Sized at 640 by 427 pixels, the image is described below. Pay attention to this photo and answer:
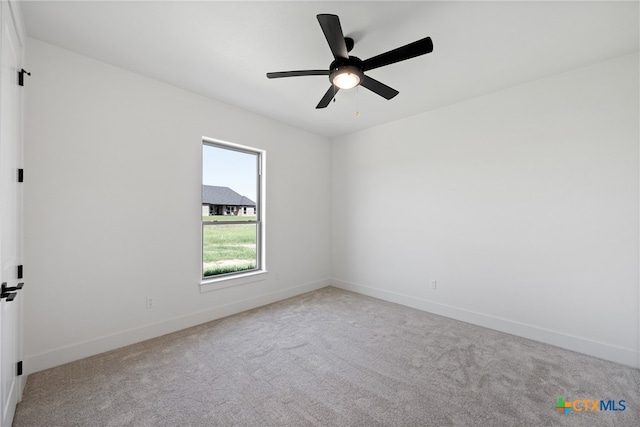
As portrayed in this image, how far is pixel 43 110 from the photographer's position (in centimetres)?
240

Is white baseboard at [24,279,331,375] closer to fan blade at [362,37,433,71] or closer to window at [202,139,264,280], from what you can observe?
window at [202,139,264,280]

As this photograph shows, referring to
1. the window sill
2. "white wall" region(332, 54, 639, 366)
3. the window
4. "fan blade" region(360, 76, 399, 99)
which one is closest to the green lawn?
the window

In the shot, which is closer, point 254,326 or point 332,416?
point 332,416

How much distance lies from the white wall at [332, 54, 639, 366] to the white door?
13.1 ft

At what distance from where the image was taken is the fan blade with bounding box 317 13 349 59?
162cm

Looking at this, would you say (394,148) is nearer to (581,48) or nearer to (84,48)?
(581,48)

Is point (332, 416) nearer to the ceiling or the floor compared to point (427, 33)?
nearer to the floor

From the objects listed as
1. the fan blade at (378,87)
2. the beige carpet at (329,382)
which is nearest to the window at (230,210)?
the beige carpet at (329,382)

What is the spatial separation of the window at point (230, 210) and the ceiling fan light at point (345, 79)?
2.07 meters

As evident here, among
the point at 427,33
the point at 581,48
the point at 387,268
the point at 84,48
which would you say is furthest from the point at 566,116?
the point at 84,48

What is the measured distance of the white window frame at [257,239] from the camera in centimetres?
350

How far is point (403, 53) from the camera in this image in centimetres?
193

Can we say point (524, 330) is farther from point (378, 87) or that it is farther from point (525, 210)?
point (378, 87)

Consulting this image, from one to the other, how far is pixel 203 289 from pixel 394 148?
3.40 m
